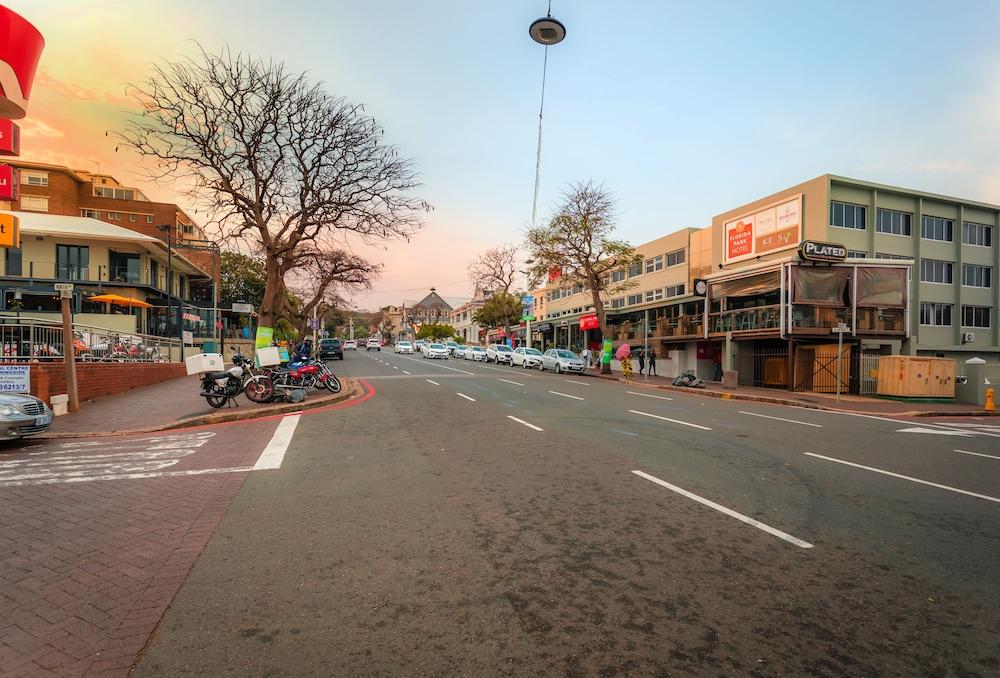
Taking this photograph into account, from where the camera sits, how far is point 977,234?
115ft

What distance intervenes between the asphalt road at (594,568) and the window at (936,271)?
32170 millimetres

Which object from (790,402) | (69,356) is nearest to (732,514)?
(69,356)

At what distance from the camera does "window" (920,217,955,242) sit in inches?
1302

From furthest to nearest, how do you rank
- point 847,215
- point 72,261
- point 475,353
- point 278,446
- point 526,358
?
point 475,353, point 526,358, point 72,261, point 847,215, point 278,446

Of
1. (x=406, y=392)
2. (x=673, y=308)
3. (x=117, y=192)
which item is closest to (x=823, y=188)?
(x=673, y=308)

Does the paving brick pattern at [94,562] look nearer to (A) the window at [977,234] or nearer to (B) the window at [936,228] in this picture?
(B) the window at [936,228]

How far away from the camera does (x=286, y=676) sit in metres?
2.61

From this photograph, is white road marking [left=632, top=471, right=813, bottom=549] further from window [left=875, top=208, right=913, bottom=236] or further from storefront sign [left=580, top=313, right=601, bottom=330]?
storefront sign [left=580, top=313, right=601, bottom=330]

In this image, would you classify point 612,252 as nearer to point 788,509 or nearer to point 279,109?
point 279,109

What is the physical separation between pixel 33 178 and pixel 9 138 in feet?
163

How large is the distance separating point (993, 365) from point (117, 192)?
7450 cm

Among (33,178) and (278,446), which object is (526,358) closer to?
(278,446)

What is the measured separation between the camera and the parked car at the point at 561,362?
3341cm

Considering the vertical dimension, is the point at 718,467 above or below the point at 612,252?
below
